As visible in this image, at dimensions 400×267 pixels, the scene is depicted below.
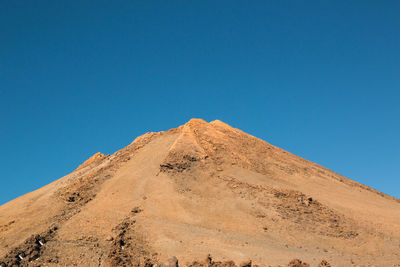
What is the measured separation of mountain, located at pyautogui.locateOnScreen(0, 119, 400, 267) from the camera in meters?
25.8

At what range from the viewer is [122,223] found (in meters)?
29.0

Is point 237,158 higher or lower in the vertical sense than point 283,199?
higher

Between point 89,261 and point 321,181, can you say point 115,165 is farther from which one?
point 321,181

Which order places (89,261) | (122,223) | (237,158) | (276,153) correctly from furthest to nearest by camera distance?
1. (276,153)
2. (237,158)
3. (122,223)
4. (89,261)

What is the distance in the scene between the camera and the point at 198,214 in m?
31.1

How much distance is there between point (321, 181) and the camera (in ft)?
135

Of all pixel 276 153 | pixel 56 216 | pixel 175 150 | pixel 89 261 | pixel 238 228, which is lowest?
pixel 89 261

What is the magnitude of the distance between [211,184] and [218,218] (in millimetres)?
5174

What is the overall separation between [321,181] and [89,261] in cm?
2622

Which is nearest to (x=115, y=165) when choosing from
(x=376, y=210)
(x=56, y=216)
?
(x=56, y=216)

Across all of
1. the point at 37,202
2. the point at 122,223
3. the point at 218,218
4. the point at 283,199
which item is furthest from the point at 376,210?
the point at 37,202

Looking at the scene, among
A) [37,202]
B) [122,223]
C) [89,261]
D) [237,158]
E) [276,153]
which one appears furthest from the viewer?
[276,153]

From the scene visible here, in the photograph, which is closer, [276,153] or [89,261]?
[89,261]

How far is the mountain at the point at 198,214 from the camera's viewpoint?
84.7 feet
